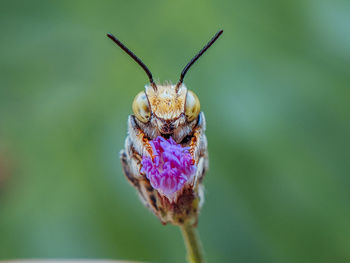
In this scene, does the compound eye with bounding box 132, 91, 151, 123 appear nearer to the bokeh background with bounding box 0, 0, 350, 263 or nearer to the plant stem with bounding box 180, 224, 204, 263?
the plant stem with bounding box 180, 224, 204, 263

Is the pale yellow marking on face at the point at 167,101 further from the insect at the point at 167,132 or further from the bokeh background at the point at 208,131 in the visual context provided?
the bokeh background at the point at 208,131

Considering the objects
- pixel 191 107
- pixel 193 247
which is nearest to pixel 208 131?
pixel 193 247

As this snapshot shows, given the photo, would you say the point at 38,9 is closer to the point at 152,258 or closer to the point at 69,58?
the point at 69,58

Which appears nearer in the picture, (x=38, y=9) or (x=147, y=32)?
(x=147, y=32)

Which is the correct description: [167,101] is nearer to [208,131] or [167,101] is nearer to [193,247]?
[193,247]

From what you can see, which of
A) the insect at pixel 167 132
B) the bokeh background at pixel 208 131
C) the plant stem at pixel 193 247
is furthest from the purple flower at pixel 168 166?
the bokeh background at pixel 208 131

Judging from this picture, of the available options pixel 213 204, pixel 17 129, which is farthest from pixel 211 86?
pixel 17 129
